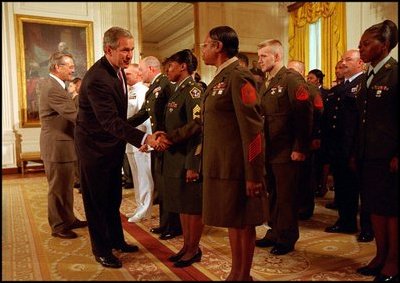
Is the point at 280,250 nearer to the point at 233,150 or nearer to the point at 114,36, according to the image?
the point at 233,150

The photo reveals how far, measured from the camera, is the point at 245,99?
6.68ft

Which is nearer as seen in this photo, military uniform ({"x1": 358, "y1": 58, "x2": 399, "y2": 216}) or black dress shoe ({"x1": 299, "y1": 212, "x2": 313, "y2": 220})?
military uniform ({"x1": 358, "y1": 58, "x2": 399, "y2": 216})

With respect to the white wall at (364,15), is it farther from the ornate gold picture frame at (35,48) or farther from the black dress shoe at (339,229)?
the ornate gold picture frame at (35,48)

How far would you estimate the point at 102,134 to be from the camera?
2693mm

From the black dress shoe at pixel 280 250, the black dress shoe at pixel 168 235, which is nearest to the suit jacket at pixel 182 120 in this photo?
the black dress shoe at pixel 168 235

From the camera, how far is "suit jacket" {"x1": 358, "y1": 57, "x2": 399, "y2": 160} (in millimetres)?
2264

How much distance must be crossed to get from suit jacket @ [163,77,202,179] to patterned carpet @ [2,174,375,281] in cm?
69

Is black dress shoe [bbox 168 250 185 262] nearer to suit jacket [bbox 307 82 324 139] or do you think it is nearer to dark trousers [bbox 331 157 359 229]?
dark trousers [bbox 331 157 359 229]

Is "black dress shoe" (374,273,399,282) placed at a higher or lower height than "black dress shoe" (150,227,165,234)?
higher

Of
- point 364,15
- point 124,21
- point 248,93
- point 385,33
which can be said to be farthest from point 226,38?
point 124,21

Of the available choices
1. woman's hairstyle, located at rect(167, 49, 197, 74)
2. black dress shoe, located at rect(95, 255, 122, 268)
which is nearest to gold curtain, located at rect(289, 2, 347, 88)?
woman's hairstyle, located at rect(167, 49, 197, 74)

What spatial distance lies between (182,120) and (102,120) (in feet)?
1.88

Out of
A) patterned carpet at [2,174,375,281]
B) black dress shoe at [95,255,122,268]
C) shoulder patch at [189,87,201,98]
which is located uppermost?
shoulder patch at [189,87,201,98]

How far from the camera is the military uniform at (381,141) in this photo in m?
2.26
